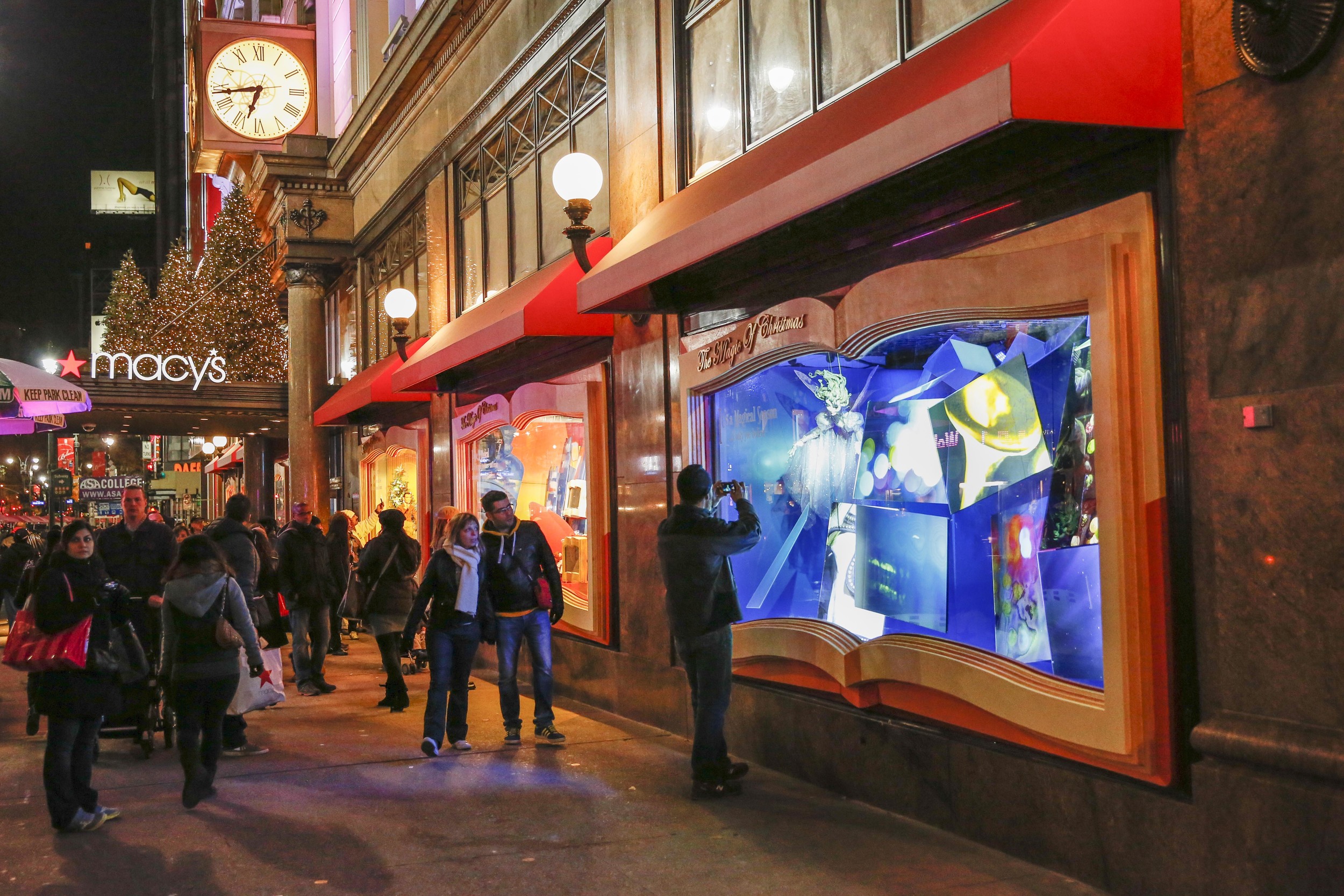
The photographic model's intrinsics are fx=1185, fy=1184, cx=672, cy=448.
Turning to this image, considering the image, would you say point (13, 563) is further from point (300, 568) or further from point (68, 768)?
point (68, 768)

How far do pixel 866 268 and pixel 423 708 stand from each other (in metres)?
6.07

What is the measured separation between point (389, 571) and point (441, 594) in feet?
8.48

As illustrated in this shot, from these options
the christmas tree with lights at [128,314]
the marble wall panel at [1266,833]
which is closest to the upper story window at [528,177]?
the marble wall panel at [1266,833]

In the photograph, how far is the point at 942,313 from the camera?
6332 mm

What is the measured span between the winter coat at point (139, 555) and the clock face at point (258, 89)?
53.2 feet

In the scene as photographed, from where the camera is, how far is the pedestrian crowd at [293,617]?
22.0 feet

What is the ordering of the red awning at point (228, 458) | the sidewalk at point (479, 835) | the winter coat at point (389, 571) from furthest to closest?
the red awning at point (228, 458) < the winter coat at point (389, 571) < the sidewalk at point (479, 835)

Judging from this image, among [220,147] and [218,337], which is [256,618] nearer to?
[220,147]

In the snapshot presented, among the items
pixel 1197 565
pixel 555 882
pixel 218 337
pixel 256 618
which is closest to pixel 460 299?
pixel 256 618

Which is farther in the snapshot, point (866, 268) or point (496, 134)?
point (496, 134)

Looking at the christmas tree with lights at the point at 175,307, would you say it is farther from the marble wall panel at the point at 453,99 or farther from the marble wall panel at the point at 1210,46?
the marble wall panel at the point at 1210,46

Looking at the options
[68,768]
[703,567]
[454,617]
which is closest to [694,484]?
[703,567]

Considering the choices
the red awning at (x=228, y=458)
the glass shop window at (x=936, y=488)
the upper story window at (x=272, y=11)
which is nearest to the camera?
the glass shop window at (x=936, y=488)

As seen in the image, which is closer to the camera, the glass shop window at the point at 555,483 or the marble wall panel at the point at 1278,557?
the marble wall panel at the point at 1278,557
